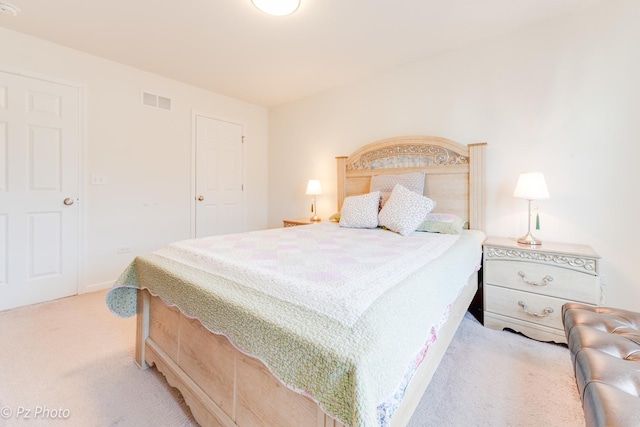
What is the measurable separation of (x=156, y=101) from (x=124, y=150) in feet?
2.32

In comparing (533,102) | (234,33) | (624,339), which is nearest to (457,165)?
(533,102)

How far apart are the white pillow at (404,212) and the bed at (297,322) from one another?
0.25m

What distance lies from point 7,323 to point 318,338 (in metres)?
2.86

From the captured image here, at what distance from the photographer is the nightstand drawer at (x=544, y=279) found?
183cm

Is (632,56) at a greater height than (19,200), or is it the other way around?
(632,56)

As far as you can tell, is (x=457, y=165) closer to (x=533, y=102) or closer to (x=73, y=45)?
(x=533, y=102)

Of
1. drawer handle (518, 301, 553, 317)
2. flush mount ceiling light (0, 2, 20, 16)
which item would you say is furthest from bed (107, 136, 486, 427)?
flush mount ceiling light (0, 2, 20, 16)

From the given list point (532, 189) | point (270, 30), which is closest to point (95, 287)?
point (270, 30)

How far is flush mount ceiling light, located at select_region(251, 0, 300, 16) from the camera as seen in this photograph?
1.96 metres

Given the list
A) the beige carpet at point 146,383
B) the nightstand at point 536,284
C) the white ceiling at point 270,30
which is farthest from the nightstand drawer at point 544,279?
the white ceiling at point 270,30

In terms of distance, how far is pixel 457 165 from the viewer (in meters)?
2.66

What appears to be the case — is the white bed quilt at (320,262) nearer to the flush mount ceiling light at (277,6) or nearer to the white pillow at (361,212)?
the white pillow at (361,212)

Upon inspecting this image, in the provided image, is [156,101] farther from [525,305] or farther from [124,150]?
[525,305]

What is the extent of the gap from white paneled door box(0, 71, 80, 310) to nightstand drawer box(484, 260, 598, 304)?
3.87m
